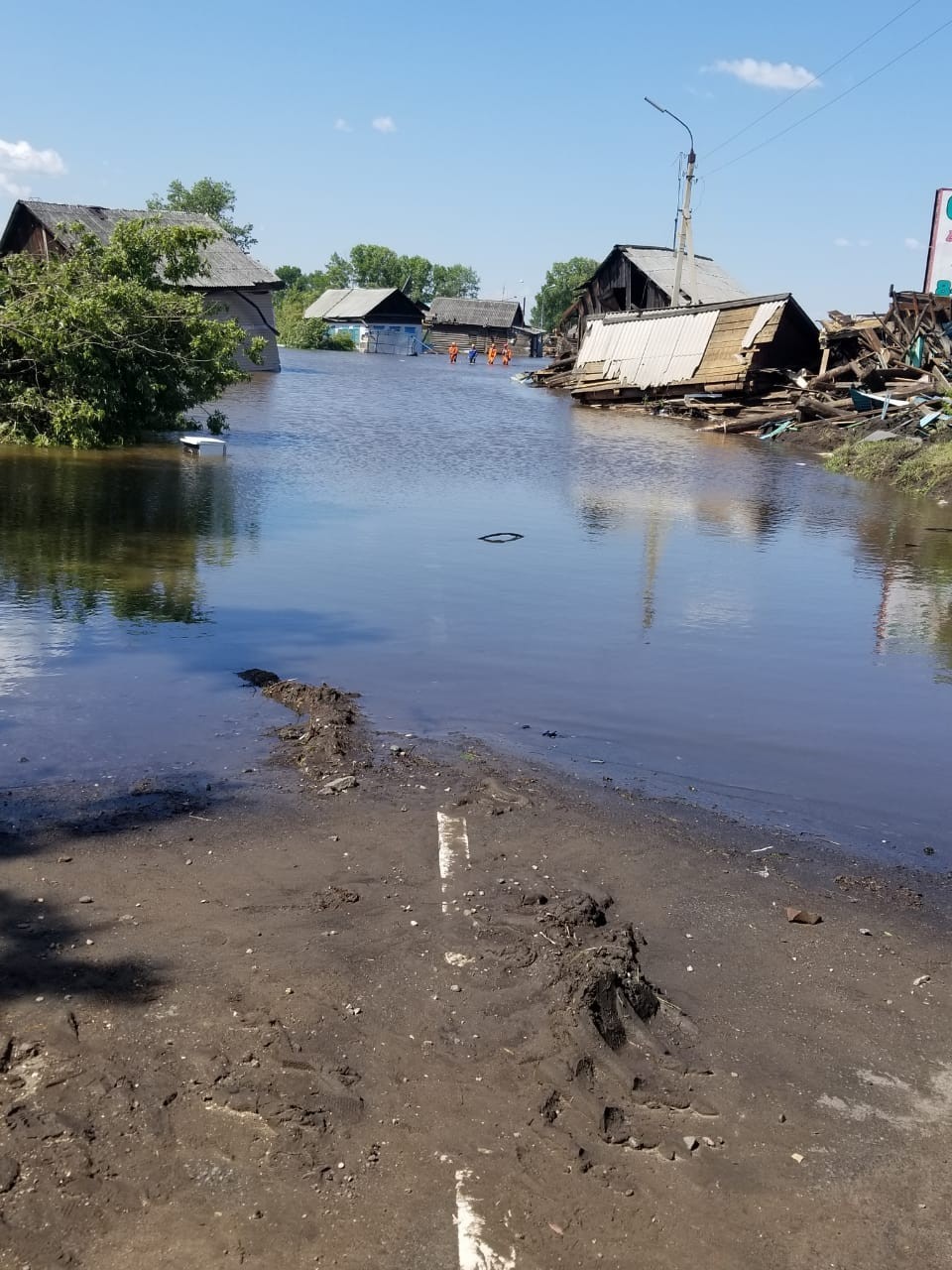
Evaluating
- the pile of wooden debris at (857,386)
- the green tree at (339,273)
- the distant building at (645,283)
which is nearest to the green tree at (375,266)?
the green tree at (339,273)

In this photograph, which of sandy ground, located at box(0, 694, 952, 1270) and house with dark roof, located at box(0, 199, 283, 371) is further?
house with dark roof, located at box(0, 199, 283, 371)

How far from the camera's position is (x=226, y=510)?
15.2m

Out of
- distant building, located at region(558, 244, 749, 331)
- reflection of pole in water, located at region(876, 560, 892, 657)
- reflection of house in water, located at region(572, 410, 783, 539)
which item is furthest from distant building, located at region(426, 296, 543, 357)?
reflection of pole in water, located at region(876, 560, 892, 657)

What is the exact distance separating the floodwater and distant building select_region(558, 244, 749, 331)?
30.0 meters

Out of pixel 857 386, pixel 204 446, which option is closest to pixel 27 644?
pixel 204 446

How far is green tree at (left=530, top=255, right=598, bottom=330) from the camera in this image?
5994 inches

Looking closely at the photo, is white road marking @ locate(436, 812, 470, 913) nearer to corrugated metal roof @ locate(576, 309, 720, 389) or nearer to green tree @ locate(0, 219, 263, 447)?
green tree @ locate(0, 219, 263, 447)

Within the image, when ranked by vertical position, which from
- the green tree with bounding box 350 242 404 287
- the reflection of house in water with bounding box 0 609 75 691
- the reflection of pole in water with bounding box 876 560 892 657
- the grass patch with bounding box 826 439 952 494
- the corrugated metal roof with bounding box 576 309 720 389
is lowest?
the reflection of house in water with bounding box 0 609 75 691

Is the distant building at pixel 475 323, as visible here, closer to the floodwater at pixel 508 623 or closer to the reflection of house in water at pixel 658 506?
the reflection of house in water at pixel 658 506

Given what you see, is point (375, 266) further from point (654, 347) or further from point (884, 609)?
point (884, 609)

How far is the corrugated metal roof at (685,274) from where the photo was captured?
156ft

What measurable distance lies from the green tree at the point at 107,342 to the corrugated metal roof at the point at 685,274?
96.7 ft

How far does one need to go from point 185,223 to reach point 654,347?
50.5ft

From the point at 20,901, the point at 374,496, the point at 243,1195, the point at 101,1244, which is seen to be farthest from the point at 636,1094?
the point at 374,496
